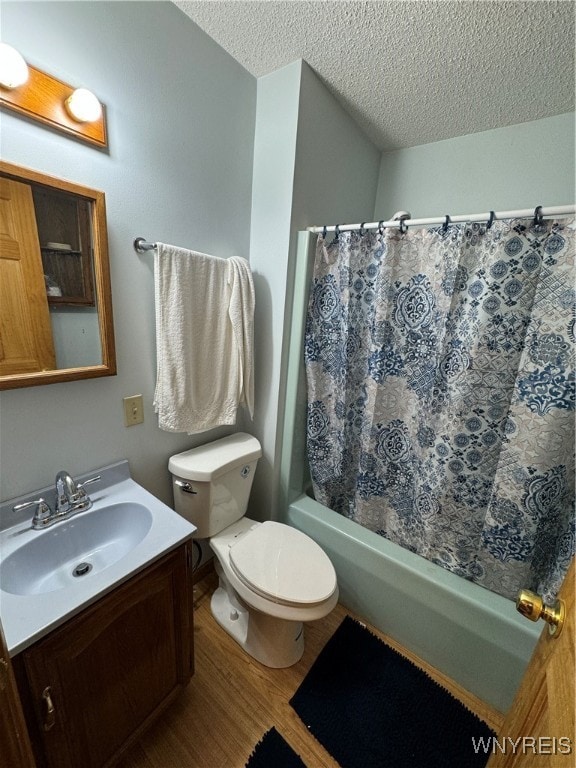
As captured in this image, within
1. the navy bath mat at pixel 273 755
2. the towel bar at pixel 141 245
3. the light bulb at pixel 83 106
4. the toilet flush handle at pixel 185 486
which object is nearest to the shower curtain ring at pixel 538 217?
the towel bar at pixel 141 245

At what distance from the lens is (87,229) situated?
0.97 meters

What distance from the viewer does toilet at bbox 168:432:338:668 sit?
44.6 inches

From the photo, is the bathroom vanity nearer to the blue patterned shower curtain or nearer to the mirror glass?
the mirror glass

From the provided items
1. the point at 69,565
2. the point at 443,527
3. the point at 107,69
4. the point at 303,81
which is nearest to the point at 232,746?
the point at 69,565

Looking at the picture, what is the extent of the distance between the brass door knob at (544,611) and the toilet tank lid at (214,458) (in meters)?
1.04

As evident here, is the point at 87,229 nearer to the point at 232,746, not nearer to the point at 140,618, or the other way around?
the point at 140,618

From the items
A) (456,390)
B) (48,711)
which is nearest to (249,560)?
(48,711)

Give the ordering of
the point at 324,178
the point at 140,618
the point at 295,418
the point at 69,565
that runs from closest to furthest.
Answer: the point at 140,618, the point at 69,565, the point at 324,178, the point at 295,418

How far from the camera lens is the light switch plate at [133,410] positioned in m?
1.19

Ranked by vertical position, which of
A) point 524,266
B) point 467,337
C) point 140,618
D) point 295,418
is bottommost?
point 140,618

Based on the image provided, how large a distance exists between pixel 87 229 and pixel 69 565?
3.55ft

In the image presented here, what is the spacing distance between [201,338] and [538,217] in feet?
4.16

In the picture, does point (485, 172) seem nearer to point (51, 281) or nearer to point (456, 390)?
point (456, 390)

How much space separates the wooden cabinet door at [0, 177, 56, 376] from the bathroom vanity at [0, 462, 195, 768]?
45cm
